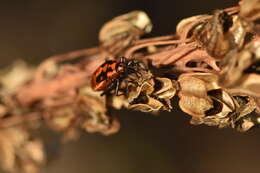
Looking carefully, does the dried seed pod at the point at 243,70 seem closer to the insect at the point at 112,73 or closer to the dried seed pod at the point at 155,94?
the dried seed pod at the point at 155,94

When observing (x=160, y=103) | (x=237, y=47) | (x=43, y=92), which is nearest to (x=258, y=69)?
(x=237, y=47)

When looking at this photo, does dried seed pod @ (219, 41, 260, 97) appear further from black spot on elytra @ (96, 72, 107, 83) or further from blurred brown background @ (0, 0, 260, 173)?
blurred brown background @ (0, 0, 260, 173)

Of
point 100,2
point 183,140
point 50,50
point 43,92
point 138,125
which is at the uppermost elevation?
point 100,2

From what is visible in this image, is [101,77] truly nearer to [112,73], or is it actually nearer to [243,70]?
[112,73]

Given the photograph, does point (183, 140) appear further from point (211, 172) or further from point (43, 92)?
point (43, 92)

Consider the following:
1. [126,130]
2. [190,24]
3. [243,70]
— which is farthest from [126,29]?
[126,130]

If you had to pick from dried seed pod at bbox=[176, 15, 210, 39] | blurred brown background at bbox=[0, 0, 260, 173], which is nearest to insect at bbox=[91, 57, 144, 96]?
dried seed pod at bbox=[176, 15, 210, 39]

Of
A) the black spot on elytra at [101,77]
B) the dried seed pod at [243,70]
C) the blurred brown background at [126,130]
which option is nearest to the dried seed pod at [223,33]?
the dried seed pod at [243,70]

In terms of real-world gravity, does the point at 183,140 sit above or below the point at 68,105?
below
